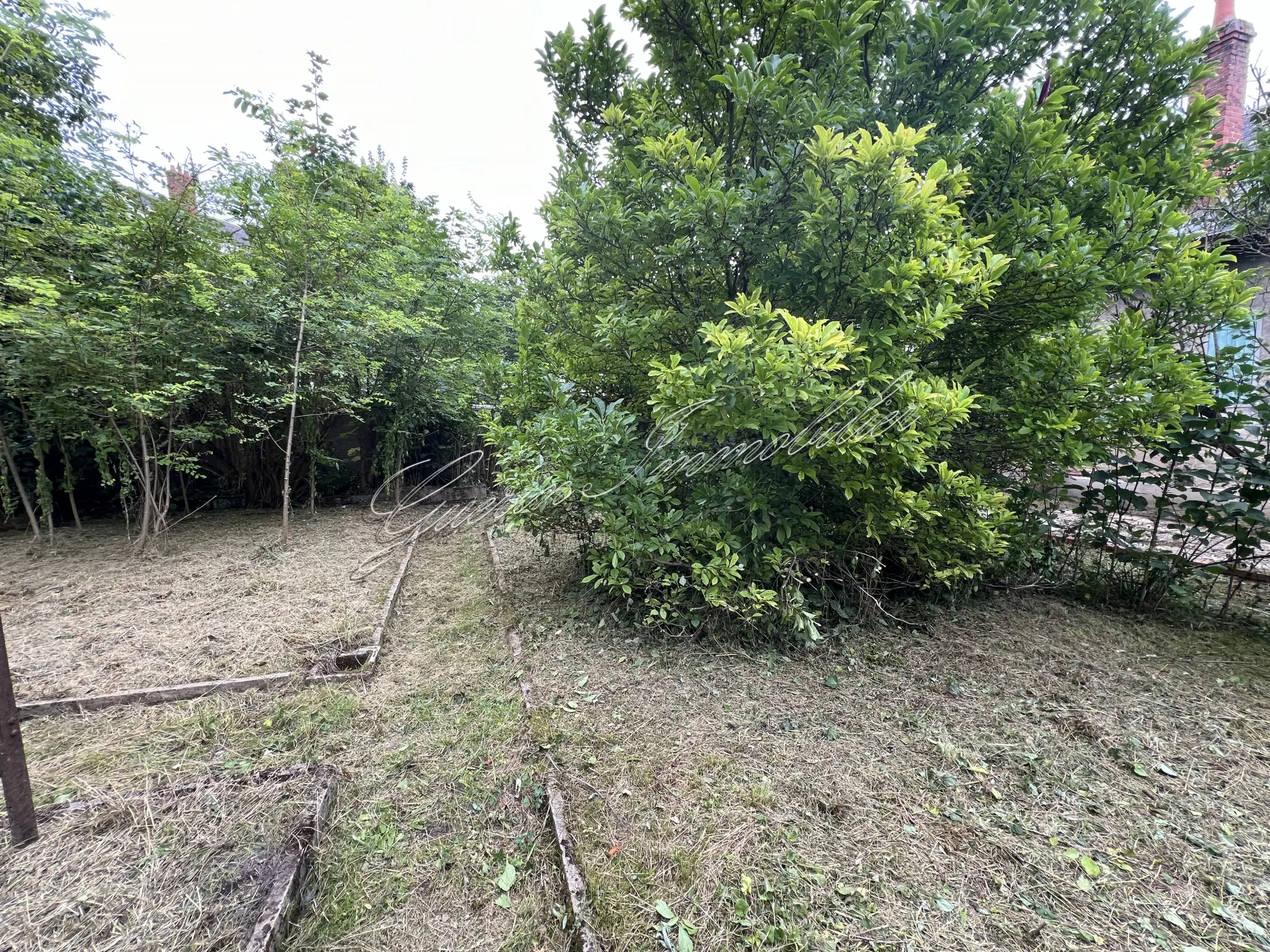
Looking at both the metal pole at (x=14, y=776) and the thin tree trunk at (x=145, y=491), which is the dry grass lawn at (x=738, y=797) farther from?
the thin tree trunk at (x=145, y=491)

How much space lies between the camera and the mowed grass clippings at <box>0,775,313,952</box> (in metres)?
1.16

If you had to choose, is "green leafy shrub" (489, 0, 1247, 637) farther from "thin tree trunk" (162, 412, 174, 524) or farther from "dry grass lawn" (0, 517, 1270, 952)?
"thin tree trunk" (162, 412, 174, 524)

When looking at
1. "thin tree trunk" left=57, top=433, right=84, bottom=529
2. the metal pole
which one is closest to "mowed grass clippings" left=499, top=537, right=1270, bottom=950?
the metal pole

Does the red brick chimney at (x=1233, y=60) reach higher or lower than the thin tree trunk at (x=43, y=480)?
higher

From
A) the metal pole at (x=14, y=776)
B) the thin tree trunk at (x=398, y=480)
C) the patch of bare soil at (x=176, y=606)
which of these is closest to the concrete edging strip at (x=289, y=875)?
the metal pole at (x=14, y=776)

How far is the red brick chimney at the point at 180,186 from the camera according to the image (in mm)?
3656

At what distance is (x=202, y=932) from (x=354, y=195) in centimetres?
614

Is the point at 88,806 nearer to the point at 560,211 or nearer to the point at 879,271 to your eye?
the point at 560,211

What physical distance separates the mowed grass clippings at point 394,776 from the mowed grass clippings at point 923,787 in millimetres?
192

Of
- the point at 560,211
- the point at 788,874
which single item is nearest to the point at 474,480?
the point at 560,211

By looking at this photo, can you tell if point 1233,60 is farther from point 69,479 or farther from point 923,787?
point 69,479

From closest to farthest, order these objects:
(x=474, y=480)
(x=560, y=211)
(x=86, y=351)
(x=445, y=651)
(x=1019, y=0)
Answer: (x=1019, y=0) < (x=560, y=211) < (x=445, y=651) < (x=86, y=351) < (x=474, y=480)

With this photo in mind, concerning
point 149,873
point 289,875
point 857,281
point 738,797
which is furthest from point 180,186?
point 738,797

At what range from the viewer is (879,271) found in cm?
209
